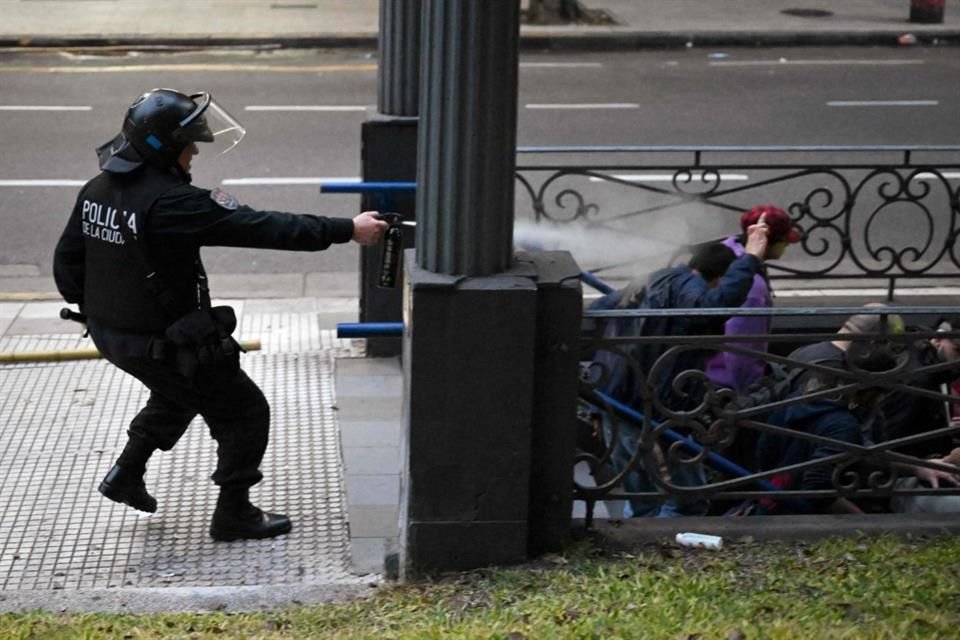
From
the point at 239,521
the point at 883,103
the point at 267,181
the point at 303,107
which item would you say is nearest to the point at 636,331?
the point at 239,521

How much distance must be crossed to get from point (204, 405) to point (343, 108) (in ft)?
33.6

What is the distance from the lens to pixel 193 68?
18.0 metres

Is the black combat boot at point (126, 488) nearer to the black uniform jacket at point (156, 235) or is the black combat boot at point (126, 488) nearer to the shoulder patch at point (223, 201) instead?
the black uniform jacket at point (156, 235)

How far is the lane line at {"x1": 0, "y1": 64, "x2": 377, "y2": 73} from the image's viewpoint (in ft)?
58.2

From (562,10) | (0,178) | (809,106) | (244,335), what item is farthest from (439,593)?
(562,10)

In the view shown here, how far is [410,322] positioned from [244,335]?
3827 mm

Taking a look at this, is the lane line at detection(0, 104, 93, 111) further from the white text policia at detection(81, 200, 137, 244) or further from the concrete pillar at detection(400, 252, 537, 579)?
the concrete pillar at detection(400, 252, 537, 579)

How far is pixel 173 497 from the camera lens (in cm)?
616

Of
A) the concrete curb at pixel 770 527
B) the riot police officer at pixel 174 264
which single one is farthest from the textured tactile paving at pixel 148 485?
the concrete curb at pixel 770 527

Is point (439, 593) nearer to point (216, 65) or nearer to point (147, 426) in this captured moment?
point (147, 426)

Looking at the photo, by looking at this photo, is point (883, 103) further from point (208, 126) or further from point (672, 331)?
point (208, 126)

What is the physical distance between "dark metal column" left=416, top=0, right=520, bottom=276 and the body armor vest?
3.43ft

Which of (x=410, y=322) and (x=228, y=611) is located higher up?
(x=410, y=322)

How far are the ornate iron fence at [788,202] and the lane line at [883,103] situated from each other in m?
2.72
